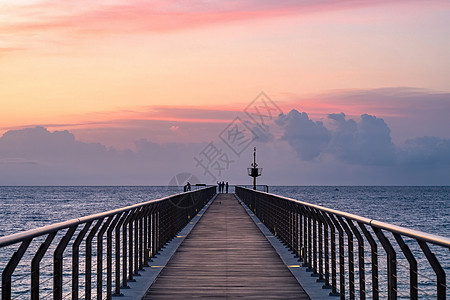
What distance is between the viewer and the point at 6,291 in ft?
13.3

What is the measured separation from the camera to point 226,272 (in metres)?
9.80

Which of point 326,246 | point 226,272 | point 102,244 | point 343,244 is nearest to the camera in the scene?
point 343,244

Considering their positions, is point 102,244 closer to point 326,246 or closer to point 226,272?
point 226,272

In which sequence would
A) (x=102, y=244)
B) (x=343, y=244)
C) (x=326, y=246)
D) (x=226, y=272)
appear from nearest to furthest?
(x=343, y=244)
(x=326, y=246)
(x=102, y=244)
(x=226, y=272)

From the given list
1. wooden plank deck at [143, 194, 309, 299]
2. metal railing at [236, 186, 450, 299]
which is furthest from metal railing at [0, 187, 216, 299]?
metal railing at [236, 186, 450, 299]

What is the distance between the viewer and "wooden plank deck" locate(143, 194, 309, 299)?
7965 millimetres

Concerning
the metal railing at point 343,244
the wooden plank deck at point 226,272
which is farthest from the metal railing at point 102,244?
the metal railing at point 343,244

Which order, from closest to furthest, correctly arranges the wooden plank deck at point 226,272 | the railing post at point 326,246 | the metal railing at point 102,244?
the metal railing at point 102,244 < the wooden plank deck at point 226,272 < the railing post at point 326,246

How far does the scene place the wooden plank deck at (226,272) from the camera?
796cm

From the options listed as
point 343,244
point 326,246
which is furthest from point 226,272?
point 343,244

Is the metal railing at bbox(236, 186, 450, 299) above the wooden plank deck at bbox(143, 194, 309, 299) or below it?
above

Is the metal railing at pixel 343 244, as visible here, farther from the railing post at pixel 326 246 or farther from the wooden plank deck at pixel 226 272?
the wooden plank deck at pixel 226 272

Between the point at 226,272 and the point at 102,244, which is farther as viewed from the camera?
the point at 226,272

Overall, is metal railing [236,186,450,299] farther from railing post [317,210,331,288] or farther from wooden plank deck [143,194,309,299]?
wooden plank deck [143,194,309,299]
